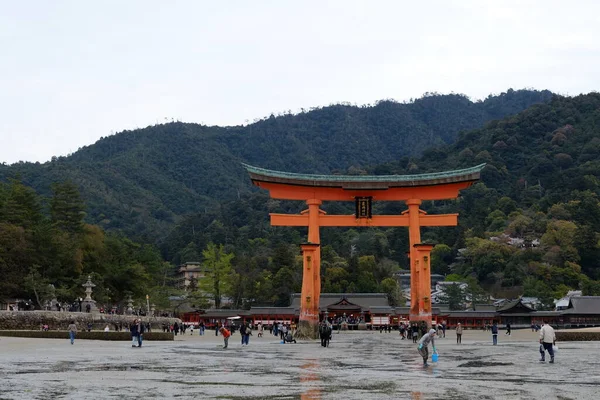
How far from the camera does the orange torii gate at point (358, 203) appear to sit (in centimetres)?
4347

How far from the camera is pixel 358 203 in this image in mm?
45594

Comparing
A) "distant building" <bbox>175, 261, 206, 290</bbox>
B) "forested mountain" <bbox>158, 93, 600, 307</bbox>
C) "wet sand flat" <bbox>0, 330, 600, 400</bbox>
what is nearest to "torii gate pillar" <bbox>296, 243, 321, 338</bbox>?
"wet sand flat" <bbox>0, 330, 600, 400</bbox>

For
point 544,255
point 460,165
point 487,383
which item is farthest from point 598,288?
point 487,383

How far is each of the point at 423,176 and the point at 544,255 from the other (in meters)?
68.4

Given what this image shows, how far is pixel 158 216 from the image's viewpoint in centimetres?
17662

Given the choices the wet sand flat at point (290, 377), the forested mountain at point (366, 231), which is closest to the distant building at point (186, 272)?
the forested mountain at point (366, 231)

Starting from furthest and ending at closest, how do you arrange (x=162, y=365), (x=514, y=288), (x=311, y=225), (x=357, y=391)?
(x=514, y=288), (x=311, y=225), (x=162, y=365), (x=357, y=391)

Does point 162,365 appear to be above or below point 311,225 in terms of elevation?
below

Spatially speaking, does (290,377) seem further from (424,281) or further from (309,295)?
(424,281)

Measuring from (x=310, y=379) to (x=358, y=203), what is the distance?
1135 inches

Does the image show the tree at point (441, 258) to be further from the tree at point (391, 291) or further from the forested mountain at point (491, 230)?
the tree at point (391, 291)

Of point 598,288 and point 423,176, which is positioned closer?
point 423,176

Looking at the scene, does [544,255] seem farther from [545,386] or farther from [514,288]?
[545,386]

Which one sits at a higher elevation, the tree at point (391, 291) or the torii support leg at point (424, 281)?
the tree at point (391, 291)
